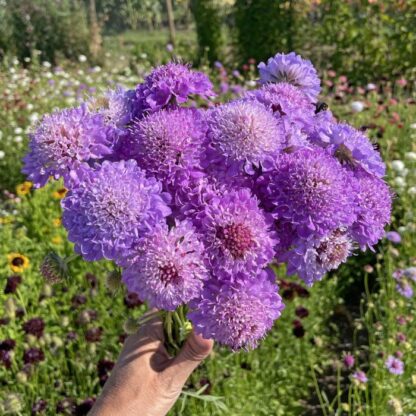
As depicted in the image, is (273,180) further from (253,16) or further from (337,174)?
(253,16)

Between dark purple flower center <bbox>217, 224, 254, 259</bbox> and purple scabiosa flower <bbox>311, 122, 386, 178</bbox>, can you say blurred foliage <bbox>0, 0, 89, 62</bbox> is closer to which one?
purple scabiosa flower <bbox>311, 122, 386, 178</bbox>

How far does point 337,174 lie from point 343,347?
2.29 m

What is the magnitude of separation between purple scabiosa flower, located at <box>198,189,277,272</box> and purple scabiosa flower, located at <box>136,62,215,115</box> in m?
0.26

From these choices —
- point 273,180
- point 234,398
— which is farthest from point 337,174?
point 234,398

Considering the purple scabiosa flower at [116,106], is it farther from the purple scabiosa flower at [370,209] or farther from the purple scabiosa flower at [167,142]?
the purple scabiosa flower at [370,209]

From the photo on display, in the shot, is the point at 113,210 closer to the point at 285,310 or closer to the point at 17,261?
the point at 17,261

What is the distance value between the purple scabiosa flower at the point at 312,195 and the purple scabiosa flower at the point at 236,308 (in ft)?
0.44

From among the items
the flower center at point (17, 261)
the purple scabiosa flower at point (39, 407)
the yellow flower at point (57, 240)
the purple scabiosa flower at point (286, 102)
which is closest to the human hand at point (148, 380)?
the purple scabiosa flower at point (286, 102)

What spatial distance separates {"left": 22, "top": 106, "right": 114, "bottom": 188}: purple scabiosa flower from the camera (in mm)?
932

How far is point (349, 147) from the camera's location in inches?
37.9

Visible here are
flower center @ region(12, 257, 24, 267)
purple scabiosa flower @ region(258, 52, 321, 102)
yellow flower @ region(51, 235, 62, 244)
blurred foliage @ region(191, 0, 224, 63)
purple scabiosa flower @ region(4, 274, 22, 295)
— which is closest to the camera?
purple scabiosa flower @ region(258, 52, 321, 102)

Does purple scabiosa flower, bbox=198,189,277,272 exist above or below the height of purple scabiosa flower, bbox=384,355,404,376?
above

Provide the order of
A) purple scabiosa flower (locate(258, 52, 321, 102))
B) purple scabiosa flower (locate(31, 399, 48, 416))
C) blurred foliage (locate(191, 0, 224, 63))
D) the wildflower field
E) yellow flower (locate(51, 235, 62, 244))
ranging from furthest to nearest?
blurred foliage (locate(191, 0, 224, 63)) < yellow flower (locate(51, 235, 62, 244)) < the wildflower field < purple scabiosa flower (locate(31, 399, 48, 416)) < purple scabiosa flower (locate(258, 52, 321, 102))

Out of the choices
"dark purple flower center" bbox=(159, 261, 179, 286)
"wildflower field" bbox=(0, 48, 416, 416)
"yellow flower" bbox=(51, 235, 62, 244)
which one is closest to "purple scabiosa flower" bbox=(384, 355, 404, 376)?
"wildflower field" bbox=(0, 48, 416, 416)
